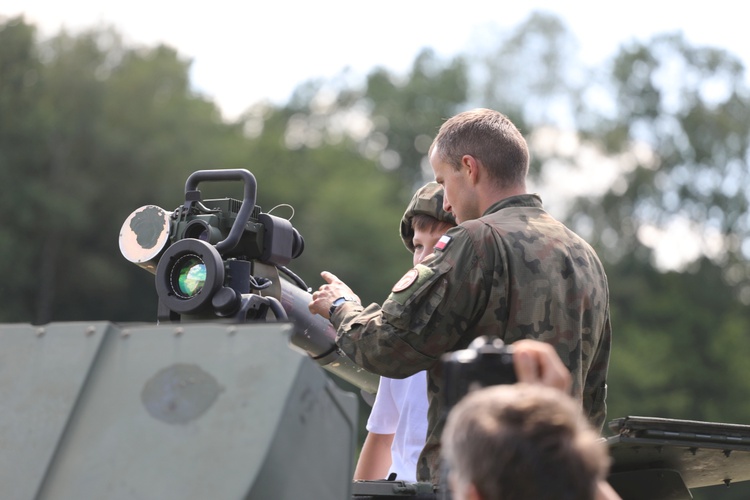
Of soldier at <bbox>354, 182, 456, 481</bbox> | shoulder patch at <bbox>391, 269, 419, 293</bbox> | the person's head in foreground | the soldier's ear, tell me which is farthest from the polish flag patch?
the person's head in foreground

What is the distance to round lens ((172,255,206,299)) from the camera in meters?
3.80

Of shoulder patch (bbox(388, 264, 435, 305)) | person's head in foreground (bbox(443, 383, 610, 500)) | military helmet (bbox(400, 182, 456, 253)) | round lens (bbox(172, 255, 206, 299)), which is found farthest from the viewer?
military helmet (bbox(400, 182, 456, 253))

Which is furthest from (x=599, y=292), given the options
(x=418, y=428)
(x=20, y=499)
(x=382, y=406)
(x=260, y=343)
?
Result: (x=20, y=499)

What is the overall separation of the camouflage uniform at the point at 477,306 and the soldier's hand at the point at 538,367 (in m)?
1.19

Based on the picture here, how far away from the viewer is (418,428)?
429 cm

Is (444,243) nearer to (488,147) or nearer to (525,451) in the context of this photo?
(488,147)

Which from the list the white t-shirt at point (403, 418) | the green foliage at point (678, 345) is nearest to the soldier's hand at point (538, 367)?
the white t-shirt at point (403, 418)

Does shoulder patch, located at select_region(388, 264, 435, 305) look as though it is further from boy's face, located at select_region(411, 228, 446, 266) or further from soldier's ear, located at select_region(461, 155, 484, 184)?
boy's face, located at select_region(411, 228, 446, 266)

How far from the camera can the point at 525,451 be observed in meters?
2.12

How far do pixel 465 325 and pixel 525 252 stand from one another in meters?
0.28

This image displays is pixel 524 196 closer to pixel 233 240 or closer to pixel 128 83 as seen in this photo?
pixel 233 240

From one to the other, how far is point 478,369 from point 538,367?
0.38 feet

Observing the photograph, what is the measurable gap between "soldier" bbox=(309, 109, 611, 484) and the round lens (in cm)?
39

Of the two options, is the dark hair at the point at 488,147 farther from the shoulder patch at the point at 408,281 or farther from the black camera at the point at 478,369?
the black camera at the point at 478,369
